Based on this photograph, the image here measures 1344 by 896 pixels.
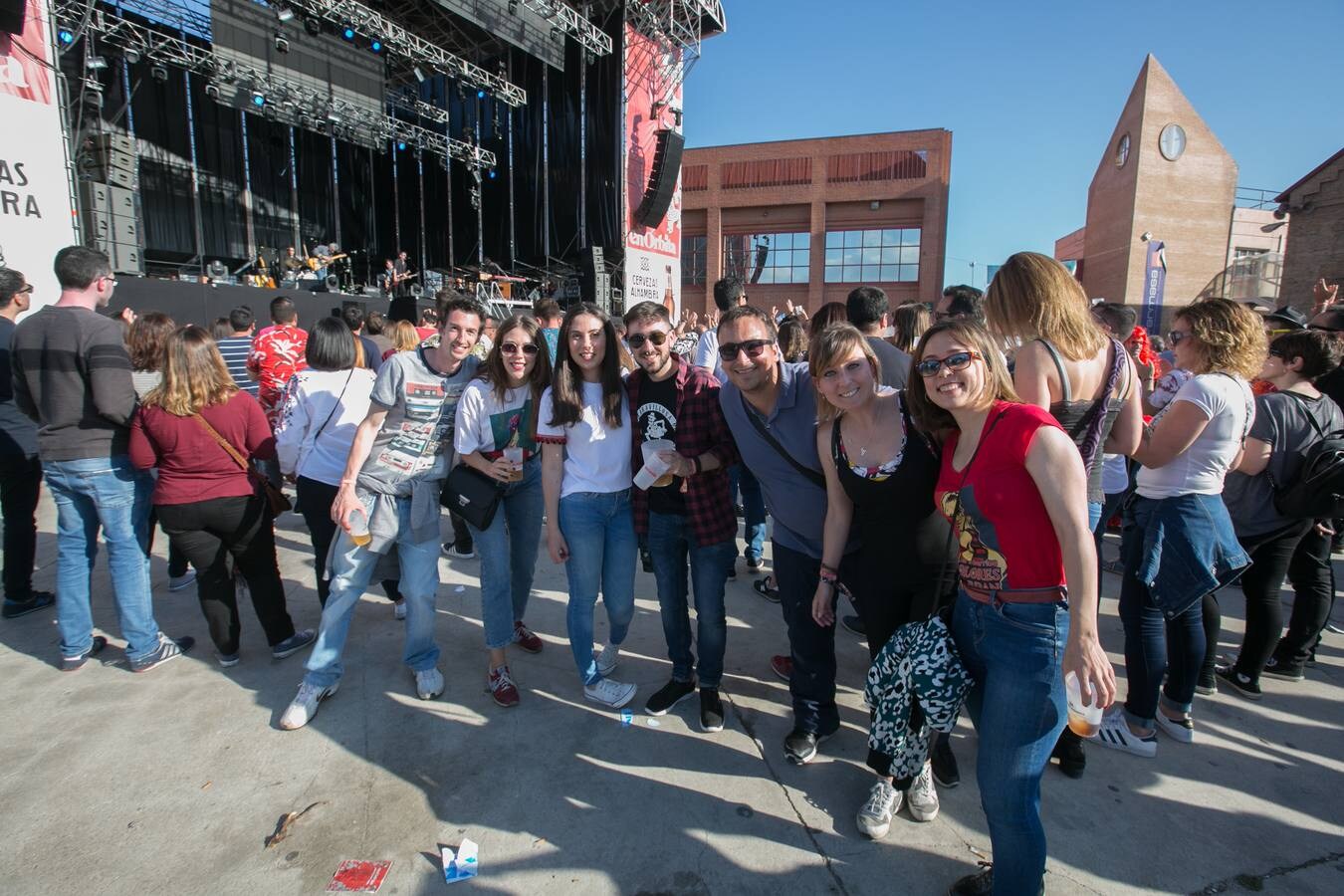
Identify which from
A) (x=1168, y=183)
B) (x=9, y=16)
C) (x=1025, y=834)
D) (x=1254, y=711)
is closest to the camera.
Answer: (x=1025, y=834)

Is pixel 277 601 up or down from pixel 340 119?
down

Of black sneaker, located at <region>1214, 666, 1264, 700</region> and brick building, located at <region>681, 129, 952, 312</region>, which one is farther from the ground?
brick building, located at <region>681, 129, 952, 312</region>

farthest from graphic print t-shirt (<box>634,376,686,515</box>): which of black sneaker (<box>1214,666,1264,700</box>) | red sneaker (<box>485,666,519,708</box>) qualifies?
black sneaker (<box>1214,666,1264,700</box>)

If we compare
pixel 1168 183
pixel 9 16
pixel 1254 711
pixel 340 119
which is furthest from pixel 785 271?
pixel 1254 711

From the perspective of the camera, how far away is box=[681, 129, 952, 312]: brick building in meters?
30.4

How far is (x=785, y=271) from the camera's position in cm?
3281

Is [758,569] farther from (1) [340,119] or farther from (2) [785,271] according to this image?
(2) [785,271]

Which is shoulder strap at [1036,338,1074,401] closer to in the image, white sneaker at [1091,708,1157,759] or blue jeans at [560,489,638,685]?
white sneaker at [1091,708,1157,759]

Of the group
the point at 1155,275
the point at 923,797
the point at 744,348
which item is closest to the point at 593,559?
the point at 744,348

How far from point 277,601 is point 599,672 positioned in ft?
5.88

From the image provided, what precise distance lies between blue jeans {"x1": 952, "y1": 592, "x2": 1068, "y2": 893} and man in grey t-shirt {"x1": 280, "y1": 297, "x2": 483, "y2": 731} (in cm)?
237

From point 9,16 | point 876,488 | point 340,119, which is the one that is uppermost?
point 340,119

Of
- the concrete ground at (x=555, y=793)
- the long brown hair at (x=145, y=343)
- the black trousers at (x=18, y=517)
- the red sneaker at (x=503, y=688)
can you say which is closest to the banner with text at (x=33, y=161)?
the black trousers at (x=18, y=517)

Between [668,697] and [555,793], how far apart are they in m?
0.69
